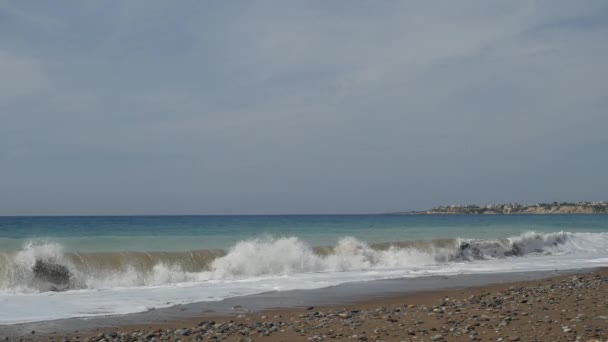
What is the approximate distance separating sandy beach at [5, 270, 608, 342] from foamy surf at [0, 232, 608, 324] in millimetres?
2357

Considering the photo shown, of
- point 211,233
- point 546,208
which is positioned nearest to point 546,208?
point 546,208

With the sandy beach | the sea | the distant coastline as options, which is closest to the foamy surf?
the sea

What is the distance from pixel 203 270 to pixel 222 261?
0.70m

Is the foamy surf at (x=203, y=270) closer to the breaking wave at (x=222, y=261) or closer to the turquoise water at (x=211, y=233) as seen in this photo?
the breaking wave at (x=222, y=261)

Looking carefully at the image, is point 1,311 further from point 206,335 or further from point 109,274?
point 109,274

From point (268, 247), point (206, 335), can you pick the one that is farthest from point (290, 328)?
point (268, 247)

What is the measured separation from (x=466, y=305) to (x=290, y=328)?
11.5 feet

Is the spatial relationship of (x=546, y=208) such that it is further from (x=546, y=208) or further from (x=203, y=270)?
(x=203, y=270)

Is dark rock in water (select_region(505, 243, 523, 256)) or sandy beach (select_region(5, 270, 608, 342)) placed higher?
sandy beach (select_region(5, 270, 608, 342))

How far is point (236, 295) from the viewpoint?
13.5 m

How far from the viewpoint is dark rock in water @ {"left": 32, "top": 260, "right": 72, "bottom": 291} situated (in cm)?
1596

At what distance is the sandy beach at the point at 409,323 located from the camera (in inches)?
318

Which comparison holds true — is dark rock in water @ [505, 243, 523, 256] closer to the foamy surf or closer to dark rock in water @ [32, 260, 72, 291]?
the foamy surf

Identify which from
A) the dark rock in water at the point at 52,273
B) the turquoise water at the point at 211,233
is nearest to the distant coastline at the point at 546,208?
the turquoise water at the point at 211,233
